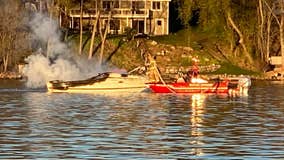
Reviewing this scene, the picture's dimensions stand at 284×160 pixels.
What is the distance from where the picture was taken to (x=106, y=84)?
70750 mm

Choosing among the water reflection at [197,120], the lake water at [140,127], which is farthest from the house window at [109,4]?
the lake water at [140,127]

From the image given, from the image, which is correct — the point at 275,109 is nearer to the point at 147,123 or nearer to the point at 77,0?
the point at 147,123

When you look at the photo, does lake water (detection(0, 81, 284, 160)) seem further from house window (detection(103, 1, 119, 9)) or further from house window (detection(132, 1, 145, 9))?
house window (detection(132, 1, 145, 9))

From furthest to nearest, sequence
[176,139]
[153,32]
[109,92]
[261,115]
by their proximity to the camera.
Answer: [153,32], [109,92], [261,115], [176,139]

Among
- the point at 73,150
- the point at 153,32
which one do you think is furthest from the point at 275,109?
the point at 153,32

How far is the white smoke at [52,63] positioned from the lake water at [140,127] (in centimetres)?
1469

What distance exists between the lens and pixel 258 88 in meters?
80.2

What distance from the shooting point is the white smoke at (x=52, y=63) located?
7994 cm

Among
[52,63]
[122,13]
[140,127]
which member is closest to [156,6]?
[122,13]

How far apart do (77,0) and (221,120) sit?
235 ft

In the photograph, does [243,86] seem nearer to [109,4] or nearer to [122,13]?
[109,4]

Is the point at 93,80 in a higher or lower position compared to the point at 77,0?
lower

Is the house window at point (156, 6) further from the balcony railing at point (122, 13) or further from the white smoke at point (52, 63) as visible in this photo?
the white smoke at point (52, 63)

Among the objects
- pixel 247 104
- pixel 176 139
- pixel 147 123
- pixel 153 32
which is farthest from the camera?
pixel 153 32
